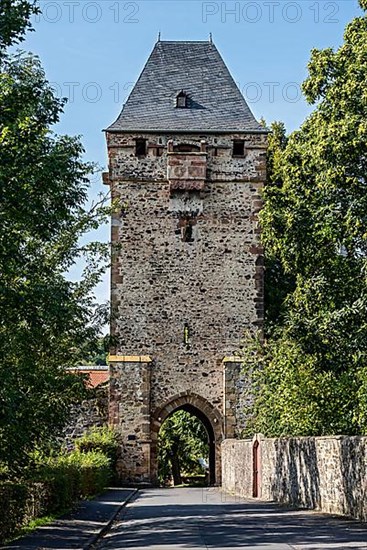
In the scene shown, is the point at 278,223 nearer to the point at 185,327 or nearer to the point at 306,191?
the point at 306,191

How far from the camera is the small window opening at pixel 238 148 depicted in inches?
1420

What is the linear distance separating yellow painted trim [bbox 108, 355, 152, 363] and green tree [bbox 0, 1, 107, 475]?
1659 cm

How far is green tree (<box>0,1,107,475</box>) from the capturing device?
12828 millimetres

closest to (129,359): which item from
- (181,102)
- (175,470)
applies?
(181,102)

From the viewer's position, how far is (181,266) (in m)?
34.9

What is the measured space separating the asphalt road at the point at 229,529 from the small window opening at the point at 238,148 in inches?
648

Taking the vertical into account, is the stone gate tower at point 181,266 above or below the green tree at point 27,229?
above

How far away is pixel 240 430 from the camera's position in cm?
3406

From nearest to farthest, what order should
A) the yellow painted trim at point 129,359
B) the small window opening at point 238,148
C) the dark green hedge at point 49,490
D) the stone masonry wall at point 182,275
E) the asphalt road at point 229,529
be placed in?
the asphalt road at point 229,529 → the dark green hedge at point 49,490 → the yellow painted trim at point 129,359 → the stone masonry wall at point 182,275 → the small window opening at point 238,148

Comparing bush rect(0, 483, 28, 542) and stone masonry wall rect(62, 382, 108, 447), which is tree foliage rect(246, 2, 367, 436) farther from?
stone masonry wall rect(62, 382, 108, 447)

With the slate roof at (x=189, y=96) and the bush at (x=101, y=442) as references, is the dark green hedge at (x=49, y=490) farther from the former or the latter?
the slate roof at (x=189, y=96)

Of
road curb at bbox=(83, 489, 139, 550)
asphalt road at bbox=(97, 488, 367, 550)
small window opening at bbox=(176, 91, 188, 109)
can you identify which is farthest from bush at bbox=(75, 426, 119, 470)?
small window opening at bbox=(176, 91, 188, 109)

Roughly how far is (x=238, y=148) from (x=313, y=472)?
18774mm

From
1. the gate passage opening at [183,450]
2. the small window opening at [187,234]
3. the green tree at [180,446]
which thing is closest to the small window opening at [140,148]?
the small window opening at [187,234]
